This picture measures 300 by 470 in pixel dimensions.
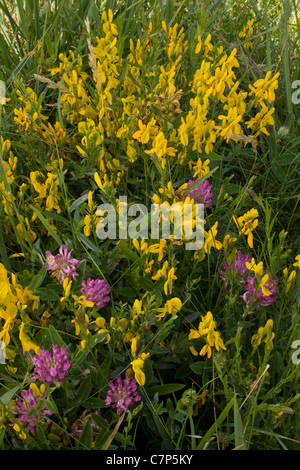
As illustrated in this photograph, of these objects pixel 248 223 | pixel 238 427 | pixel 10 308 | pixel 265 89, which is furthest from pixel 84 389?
pixel 265 89

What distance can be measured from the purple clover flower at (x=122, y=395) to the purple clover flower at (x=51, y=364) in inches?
5.2

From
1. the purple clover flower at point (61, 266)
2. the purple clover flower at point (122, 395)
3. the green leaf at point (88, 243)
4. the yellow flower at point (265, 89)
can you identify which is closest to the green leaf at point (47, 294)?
the purple clover flower at point (61, 266)

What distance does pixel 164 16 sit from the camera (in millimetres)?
2256

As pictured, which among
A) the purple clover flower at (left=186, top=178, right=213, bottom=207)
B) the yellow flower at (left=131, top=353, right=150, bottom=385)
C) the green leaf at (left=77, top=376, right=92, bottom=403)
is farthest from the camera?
the purple clover flower at (left=186, top=178, right=213, bottom=207)

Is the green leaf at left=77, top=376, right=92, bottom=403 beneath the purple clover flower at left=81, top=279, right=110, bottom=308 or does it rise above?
beneath

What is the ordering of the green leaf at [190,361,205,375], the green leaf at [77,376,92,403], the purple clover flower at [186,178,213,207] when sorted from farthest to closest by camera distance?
the purple clover flower at [186,178,213,207]
the green leaf at [190,361,205,375]
the green leaf at [77,376,92,403]

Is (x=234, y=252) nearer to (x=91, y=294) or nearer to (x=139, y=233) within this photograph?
(x=139, y=233)

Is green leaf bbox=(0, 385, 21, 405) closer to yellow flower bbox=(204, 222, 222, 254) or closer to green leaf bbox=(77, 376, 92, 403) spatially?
green leaf bbox=(77, 376, 92, 403)

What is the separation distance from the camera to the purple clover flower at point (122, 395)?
1.09 m

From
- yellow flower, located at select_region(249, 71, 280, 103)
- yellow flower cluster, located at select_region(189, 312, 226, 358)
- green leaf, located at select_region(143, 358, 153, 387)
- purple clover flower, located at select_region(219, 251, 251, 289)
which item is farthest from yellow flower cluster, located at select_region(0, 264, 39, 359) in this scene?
yellow flower, located at select_region(249, 71, 280, 103)

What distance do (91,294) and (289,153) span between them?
115 cm

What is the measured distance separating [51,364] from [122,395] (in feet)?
0.65

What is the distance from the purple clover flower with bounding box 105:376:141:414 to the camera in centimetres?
109

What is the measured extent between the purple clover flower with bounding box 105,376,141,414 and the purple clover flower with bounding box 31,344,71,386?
13cm
